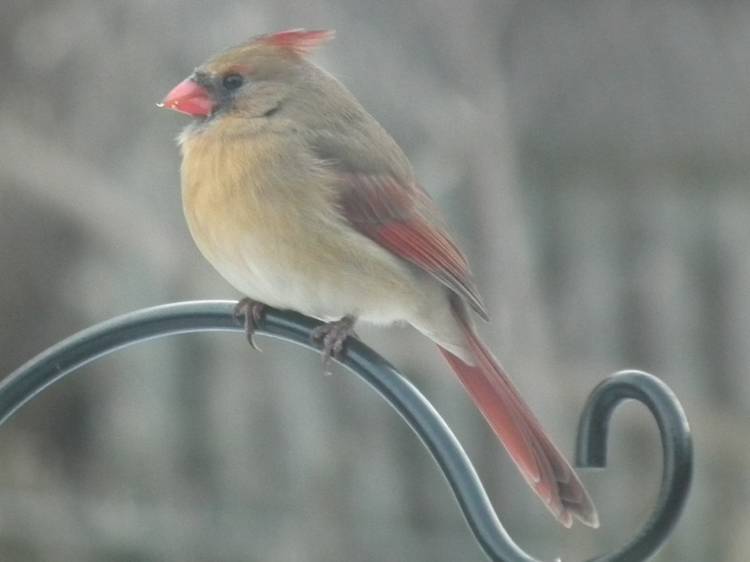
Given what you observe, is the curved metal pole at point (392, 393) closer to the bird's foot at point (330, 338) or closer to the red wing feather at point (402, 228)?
the bird's foot at point (330, 338)

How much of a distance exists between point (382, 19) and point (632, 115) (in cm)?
74

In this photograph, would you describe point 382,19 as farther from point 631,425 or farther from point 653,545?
point 653,545

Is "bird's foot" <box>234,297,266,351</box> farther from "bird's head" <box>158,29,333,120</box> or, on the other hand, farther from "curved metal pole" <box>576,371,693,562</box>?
"curved metal pole" <box>576,371,693,562</box>

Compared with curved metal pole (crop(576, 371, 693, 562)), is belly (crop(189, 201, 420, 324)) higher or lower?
higher

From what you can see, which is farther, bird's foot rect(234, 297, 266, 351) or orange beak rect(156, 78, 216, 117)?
orange beak rect(156, 78, 216, 117)

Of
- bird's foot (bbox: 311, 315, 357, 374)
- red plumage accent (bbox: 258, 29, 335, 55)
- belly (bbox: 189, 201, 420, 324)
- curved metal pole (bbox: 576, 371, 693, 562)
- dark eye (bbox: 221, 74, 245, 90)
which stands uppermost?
red plumage accent (bbox: 258, 29, 335, 55)

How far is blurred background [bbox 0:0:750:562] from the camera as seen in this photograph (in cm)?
420

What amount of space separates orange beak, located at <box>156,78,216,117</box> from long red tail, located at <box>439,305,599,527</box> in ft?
1.50

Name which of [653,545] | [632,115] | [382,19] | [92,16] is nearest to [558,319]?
[632,115]

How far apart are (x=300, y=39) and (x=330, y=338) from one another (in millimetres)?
423

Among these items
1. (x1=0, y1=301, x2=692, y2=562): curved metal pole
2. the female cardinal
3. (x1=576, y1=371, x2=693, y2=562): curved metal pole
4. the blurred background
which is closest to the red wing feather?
the female cardinal

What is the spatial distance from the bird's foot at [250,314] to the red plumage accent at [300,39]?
351 mm

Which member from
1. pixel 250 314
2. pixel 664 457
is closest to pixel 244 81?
pixel 250 314

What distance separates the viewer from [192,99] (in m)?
2.23
